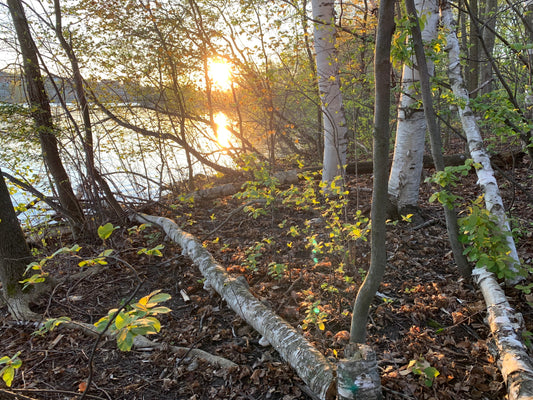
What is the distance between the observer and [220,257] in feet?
15.7

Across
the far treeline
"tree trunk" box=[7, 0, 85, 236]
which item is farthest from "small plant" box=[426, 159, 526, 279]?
"tree trunk" box=[7, 0, 85, 236]

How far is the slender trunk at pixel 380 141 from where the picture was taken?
167cm

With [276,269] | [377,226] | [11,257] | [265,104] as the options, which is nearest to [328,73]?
[265,104]

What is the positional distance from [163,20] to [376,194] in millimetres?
7264

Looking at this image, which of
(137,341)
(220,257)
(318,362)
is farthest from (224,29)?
(318,362)

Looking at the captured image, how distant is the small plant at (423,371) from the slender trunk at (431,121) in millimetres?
1455

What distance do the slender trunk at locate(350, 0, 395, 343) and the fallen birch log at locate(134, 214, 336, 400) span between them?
0.65m

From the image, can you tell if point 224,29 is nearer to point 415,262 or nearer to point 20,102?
point 20,102

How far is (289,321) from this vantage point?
10.5 ft

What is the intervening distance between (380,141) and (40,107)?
6.08 metres

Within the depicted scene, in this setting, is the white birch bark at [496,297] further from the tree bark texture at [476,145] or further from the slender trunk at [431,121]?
the slender trunk at [431,121]

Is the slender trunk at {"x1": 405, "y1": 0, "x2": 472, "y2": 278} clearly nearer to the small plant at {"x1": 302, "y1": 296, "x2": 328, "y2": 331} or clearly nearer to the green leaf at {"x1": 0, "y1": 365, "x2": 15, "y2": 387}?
the small plant at {"x1": 302, "y1": 296, "x2": 328, "y2": 331}

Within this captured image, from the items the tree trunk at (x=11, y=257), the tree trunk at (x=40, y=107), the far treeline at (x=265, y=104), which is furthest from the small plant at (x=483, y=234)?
the tree trunk at (x=40, y=107)

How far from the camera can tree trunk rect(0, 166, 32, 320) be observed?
3918 millimetres
